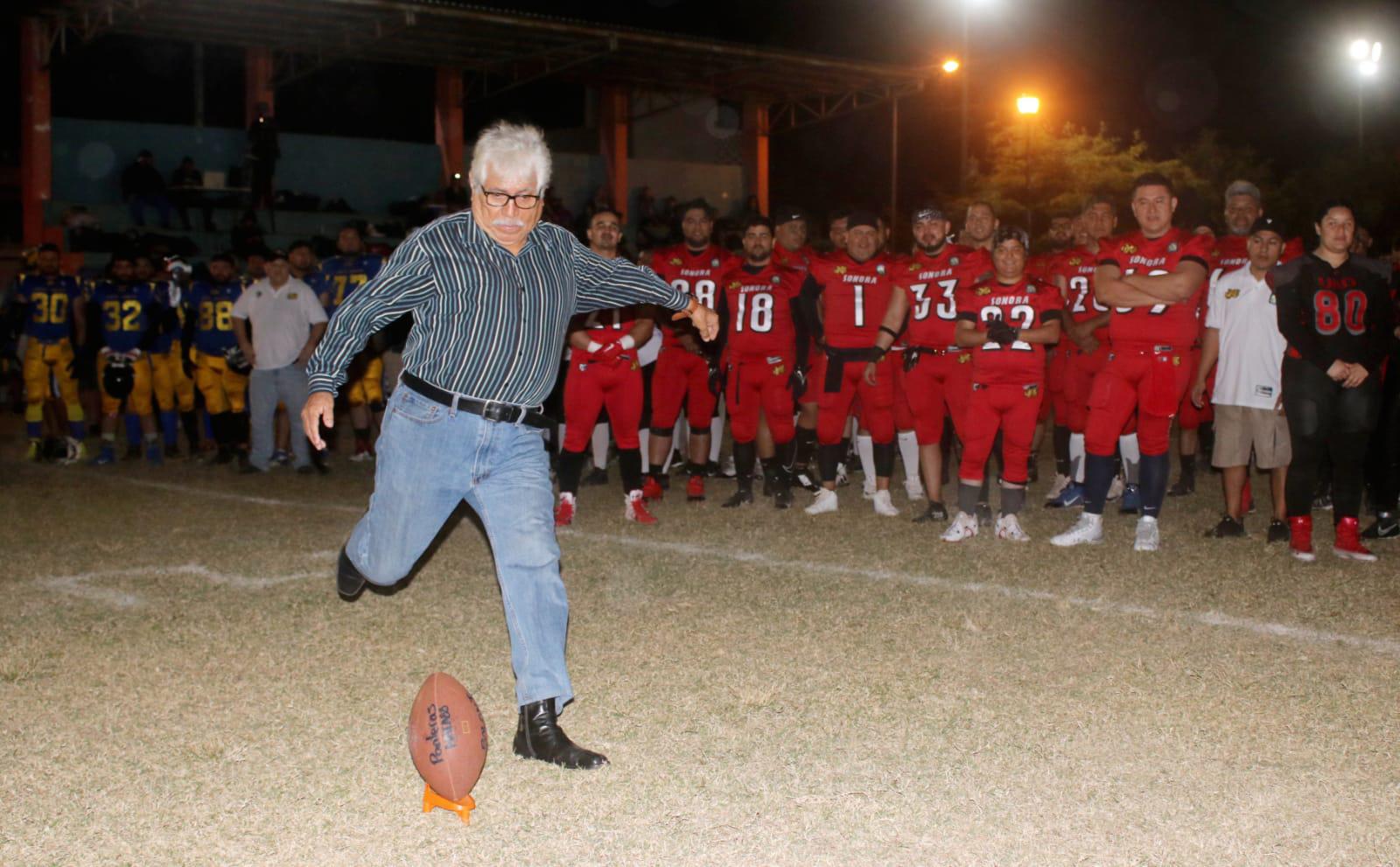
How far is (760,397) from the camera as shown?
1026cm

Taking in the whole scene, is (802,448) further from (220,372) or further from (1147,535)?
(220,372)

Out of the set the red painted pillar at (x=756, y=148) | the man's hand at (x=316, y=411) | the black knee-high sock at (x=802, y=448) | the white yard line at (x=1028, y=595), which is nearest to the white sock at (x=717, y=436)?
the black knee-high sock at (x=802, y=448)

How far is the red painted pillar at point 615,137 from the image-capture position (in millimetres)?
30906

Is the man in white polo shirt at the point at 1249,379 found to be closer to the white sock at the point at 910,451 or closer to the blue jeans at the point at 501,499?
the white sock at the point at 910,451

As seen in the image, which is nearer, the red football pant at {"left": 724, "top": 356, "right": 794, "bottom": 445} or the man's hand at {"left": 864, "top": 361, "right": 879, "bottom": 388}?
the man's hand at {"left": 864, "top": 361, "right": 879, "bottom": 388}

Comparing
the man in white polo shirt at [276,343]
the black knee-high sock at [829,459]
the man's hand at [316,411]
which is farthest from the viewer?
the man in white polo shirt at [276,343]

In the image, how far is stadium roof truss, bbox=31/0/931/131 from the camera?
23422 millimetres

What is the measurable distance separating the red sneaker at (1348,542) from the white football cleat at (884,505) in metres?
3.07

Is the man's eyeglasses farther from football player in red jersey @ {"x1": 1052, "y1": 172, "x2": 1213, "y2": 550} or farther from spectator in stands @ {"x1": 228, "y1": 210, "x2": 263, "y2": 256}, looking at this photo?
spectator in stands @ {"x1": 228, "y1": 210, "x2": 263, "y2": 256}

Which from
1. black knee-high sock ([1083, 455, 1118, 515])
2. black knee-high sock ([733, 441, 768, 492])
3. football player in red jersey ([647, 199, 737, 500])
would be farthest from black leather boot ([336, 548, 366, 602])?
black knee-high sock ([1083, 455, 1118, 515])

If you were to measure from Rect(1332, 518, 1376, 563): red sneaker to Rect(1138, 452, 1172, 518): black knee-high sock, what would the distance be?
3.62 feet

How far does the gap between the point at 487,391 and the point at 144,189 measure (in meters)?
22.8

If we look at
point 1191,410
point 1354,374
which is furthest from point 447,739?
point 1191,410

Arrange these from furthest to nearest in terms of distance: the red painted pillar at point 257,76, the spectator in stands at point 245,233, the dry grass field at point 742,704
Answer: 1. the red painted pillar at point 257,76
2. the spectator in stands at point 245,233
3. the dry grass field at point 742,704
